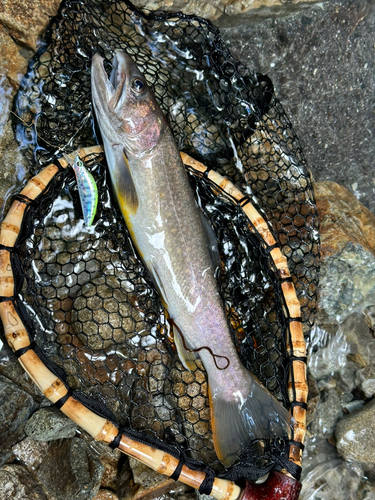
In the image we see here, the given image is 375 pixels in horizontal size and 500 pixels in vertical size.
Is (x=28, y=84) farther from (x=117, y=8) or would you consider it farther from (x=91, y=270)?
(x=91, y=270)

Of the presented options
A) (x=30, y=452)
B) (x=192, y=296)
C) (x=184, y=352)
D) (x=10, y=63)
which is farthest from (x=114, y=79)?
(x=30, y=452)

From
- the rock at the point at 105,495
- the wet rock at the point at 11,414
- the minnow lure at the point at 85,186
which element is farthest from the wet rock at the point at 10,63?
the rock at the point at 105,495

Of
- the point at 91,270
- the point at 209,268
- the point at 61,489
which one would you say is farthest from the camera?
the point at 91,270

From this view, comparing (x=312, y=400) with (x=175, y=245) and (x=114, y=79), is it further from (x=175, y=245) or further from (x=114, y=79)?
(x=114, y=79)

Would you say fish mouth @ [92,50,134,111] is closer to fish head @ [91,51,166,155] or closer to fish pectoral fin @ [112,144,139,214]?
fish head @ [91,51,166,155]

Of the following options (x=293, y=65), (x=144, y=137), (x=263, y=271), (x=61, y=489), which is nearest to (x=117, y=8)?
(x=144, y=137)

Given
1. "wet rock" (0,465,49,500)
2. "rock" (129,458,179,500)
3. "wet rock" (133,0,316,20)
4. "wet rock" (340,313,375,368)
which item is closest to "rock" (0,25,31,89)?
"wet rock" (133,0,316,20)
